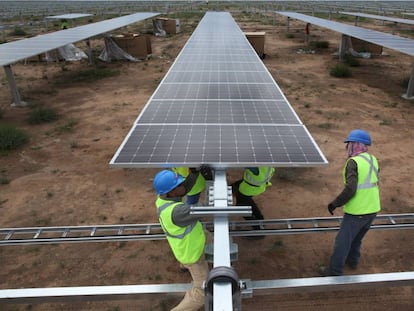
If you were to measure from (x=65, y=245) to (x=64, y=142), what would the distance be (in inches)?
204

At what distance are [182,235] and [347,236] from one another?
2.65m

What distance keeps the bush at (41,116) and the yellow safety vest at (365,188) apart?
1143 cm

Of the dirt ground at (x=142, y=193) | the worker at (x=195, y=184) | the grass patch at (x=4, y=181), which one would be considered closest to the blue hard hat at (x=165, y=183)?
the dirt ground at (x=142, y=193)

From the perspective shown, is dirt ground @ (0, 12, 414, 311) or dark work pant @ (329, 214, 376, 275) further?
dirt ground @ (0, 12, 414, 311)

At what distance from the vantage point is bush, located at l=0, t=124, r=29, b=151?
10.2 metres

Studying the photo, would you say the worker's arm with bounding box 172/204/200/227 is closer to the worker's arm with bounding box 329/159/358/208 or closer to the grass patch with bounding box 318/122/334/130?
the worker's arm with bounding box 329/159/358/208

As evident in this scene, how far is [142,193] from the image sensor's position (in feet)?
26.3

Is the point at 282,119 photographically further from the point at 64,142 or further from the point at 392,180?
the point at 64,142

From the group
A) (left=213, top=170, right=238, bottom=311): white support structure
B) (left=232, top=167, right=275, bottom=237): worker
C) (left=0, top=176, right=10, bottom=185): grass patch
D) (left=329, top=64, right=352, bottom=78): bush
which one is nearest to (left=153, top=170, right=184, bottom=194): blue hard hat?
(left=213, top=170, right=238, bottom=311): white support structure

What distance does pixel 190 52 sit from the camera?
12.6 meters


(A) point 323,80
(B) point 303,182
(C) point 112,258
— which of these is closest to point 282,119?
(B) point 303,182

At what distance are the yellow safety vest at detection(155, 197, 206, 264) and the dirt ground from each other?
1.86ft

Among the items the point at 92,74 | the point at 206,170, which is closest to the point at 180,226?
the point at 206,170

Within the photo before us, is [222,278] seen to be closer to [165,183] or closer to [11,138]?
[165,183]
